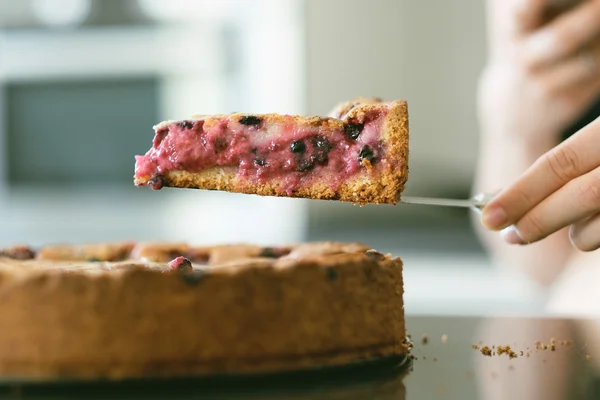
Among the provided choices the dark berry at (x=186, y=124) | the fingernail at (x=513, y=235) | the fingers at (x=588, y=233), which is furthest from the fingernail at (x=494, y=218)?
the dark berry at (x=186, y=124)

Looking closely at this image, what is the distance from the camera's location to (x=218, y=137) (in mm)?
1739

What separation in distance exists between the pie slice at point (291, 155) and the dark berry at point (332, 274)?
0.35 meters

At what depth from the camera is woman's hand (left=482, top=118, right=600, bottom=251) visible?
1784mm

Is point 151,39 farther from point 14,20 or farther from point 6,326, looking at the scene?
point 6,326

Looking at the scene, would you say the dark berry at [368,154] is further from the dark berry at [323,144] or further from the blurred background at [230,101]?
the blurred background at [230,101]

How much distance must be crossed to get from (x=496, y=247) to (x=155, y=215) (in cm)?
248

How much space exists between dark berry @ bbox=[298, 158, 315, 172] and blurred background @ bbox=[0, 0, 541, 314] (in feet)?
8.11

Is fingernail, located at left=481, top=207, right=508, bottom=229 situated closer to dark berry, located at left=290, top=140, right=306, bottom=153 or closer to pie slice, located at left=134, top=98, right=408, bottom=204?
pie slice, located at left=134, top=98, right=408, bottom=204

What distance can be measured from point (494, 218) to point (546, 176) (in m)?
0.18

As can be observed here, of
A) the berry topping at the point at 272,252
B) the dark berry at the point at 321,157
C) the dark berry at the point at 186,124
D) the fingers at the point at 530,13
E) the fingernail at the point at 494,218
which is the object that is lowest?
the berry topping at the point at 272,252

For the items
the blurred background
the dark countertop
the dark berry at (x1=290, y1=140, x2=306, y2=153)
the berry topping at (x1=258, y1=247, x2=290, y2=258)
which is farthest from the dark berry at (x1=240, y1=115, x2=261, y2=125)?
the blurred background

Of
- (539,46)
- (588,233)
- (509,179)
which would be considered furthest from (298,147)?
(509,179)

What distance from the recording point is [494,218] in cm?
179

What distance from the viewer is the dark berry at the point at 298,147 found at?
1.70 m
